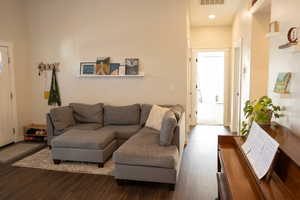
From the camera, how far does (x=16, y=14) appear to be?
16.0 ft

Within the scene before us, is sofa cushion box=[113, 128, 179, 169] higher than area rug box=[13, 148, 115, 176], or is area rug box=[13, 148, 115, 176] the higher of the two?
sofa cushion box=[113, 128, 179, 169]

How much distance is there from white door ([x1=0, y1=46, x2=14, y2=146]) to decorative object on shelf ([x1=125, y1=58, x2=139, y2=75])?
2.53m

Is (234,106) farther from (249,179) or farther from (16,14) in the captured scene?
(16,14)

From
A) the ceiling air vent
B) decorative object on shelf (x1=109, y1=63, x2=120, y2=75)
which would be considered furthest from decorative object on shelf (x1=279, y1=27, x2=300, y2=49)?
decorative object on shelf (x1=109, y1=63, x2=120, y2=75)

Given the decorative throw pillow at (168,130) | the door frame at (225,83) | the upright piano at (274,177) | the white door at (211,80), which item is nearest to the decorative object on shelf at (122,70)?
the decorative throw pillow at (168,130)

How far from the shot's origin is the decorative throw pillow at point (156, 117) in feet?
12.7

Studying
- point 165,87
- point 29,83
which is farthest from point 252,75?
point 29,83

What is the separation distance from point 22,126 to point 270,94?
507cm

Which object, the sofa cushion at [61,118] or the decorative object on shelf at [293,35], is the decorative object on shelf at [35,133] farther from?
the decorative object on shelf at [293,35]

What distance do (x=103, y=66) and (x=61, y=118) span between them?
140cm

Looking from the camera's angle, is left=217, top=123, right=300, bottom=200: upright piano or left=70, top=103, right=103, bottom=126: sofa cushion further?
left=70, top=103, right=103, bottom=126: sofa cushion

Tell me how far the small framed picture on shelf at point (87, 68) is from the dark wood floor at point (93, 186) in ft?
7.51

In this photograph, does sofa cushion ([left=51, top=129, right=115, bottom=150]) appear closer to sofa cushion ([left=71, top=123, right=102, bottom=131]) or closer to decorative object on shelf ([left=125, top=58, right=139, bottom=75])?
sofa cushion ([left=71, top=123, right=102, bottom=131])

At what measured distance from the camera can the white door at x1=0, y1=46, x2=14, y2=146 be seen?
15.0 ft
